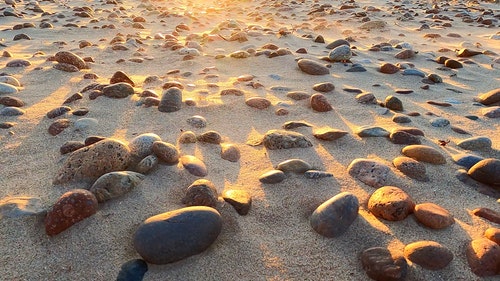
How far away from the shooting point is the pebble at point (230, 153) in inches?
81.2

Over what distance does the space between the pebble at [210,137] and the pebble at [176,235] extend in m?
0.85

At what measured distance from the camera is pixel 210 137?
2.22 m

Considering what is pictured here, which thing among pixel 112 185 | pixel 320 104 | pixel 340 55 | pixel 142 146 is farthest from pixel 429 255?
pixel 340 55

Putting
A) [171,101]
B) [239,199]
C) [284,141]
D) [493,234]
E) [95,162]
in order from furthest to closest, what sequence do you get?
[171,101]
[284,141]
[95,162]
[239,199]
[493,234]

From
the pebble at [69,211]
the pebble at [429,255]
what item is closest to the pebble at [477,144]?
the pebble at [429,255]

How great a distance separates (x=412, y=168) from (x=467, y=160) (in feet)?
1.15

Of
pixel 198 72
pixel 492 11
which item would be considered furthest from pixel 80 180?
pixel 492 11


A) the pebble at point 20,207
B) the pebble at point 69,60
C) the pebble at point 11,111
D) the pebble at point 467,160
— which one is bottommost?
the pebble at point 69,60

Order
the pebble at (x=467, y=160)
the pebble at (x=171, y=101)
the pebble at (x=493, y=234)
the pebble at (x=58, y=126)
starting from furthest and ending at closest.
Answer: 1. the pebble at (x=171, y=101)
2. the pebble at (x=58, y=126)
3. the pebble at (x=467, y=160)
4. the pebble at (x=493, y=234)

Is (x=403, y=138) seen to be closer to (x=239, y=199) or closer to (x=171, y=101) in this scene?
(x=239, y=199)

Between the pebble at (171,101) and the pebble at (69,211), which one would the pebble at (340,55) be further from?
the pebble at (69,211)

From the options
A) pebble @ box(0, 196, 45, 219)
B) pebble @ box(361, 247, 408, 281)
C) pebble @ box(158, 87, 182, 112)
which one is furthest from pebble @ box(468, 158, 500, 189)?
pebble @ box(0, 196, 45, 219)

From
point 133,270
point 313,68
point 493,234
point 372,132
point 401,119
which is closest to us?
point 133,270

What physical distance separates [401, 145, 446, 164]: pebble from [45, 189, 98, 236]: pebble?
5.35 ft
